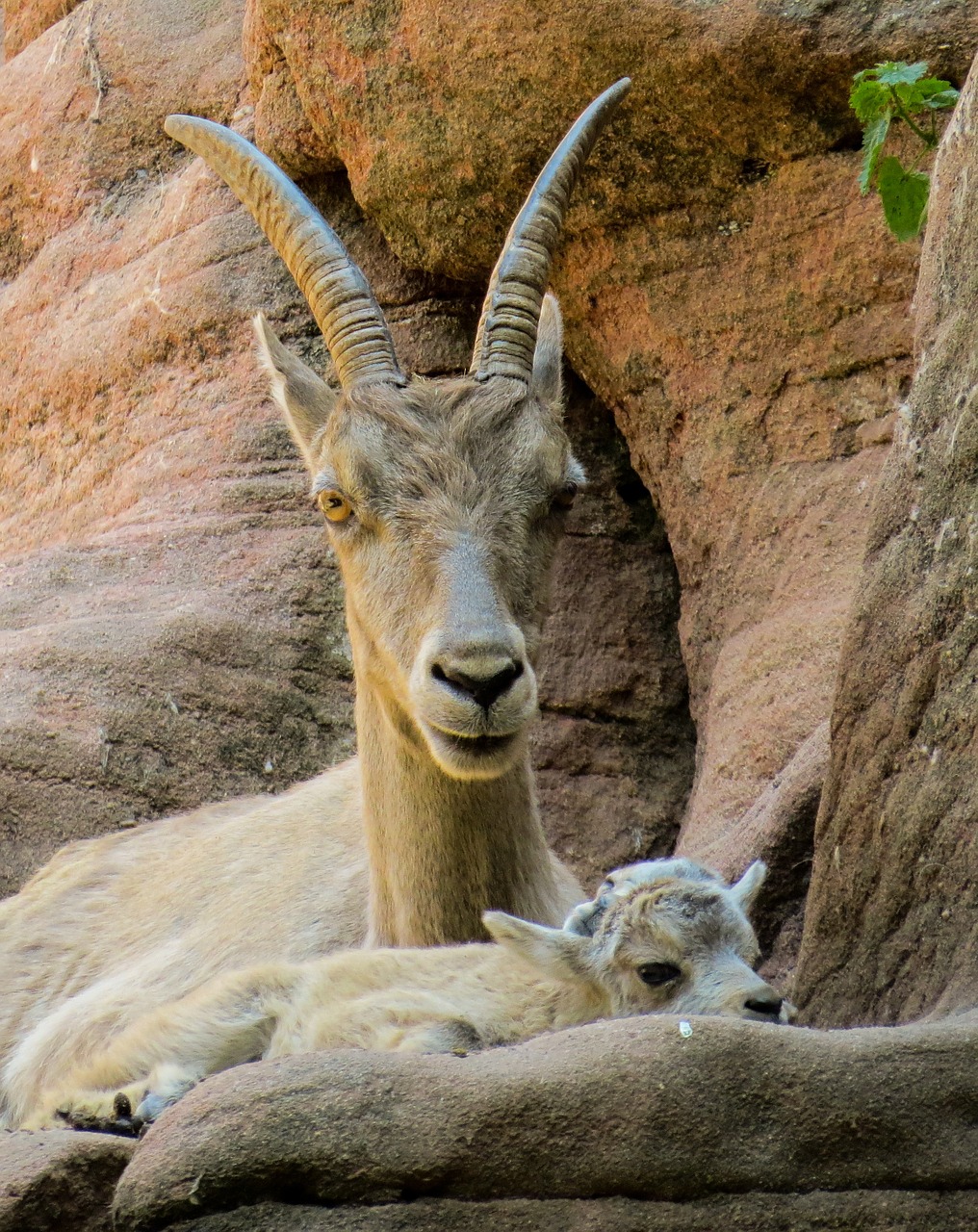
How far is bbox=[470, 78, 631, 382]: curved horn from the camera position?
20.2 ft

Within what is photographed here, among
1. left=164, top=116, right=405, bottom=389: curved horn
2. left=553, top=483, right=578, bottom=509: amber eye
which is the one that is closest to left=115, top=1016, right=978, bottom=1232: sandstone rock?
left=553, top=483, right=578, bottom=509: amber eye

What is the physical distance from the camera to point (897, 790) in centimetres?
445

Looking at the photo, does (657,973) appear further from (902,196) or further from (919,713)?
(902,196)

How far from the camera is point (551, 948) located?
4.38 m

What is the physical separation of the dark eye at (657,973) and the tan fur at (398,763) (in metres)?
0.88

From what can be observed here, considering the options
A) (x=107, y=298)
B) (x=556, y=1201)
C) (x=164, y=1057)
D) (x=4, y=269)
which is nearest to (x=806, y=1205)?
(x=556, y=1201)

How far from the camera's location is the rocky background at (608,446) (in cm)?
464

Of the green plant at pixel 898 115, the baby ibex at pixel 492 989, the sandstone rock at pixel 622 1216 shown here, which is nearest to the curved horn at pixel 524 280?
the green plant at pixel 898 115

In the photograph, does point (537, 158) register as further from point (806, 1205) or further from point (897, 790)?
point (806, 1205)

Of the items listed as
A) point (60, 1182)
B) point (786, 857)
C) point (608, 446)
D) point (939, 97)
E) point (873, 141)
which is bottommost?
point (786, 857)

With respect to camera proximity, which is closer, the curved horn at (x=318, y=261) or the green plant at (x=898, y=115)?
the green plant at (x=898, y=115)

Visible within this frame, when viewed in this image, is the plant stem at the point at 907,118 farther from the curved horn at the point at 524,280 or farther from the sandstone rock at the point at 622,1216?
the sandstone rock at the point at 622,1216

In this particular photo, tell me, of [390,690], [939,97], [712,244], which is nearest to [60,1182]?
[390,690]

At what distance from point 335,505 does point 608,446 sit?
3.38 metres
